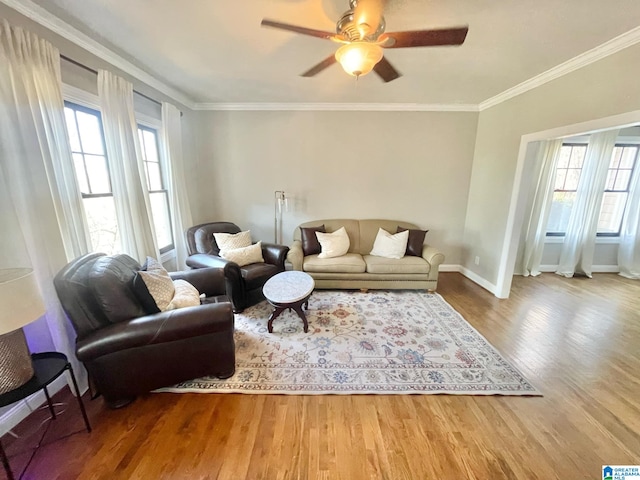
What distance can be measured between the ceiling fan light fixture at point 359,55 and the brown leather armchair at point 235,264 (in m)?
2.17

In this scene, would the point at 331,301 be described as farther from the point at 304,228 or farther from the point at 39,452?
the point at 39,452

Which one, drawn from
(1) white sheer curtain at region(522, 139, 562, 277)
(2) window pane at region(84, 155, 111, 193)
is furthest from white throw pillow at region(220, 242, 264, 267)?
(1) white sheer curtain at region(522, 139, 562, 277)

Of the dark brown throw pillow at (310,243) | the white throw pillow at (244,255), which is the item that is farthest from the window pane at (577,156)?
the white throw pillow at (244,255)

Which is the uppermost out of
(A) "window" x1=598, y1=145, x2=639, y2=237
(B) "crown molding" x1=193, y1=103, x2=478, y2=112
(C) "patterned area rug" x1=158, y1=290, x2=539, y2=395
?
(B) "crown molding" x1=193, y1=103, x2=478, y2=112

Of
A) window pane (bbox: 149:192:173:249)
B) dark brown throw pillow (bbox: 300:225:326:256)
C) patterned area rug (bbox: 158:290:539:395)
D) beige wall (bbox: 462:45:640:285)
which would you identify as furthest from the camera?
dark brown throw pillow (bbox: 300:225:326:256)

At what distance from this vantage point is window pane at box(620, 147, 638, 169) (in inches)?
167

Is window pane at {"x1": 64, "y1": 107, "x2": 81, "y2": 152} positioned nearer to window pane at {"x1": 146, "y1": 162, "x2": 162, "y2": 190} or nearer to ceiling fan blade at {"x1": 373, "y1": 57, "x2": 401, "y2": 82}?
window pane at {"x1": 146, "y1": 162, "x2": 162, "y2": 190}

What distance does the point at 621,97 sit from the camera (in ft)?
6.83

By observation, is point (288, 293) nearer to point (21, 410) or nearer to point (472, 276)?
point (21, 410)

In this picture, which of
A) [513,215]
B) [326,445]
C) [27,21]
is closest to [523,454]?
[326,445]

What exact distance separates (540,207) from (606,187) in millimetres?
1309

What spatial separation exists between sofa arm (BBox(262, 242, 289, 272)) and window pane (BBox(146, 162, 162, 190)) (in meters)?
1.57

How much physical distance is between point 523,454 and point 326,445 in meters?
1.16

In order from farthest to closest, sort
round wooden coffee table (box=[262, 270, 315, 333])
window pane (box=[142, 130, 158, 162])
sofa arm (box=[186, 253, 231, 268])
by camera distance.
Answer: window pane (box=[142, 130, 158, 162])
sofa arm (box=[186, 253, 231, 268])
round wooden coffee table (box=[262, 270, 315, 333])
